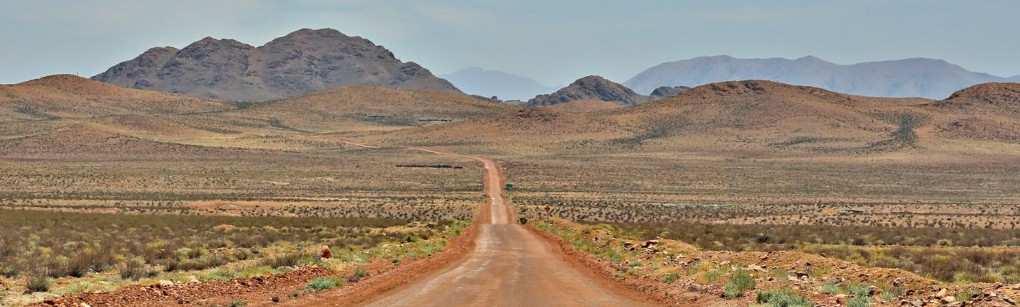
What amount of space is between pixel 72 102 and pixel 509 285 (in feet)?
606

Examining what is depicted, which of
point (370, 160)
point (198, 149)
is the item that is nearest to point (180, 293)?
point (370, 160)

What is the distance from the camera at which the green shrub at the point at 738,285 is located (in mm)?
16641

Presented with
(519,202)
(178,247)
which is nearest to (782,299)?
(178,247)

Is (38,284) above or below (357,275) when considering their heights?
above

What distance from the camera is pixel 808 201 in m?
66.2

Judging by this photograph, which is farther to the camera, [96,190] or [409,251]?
[96,190]

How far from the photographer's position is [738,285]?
17.1 m

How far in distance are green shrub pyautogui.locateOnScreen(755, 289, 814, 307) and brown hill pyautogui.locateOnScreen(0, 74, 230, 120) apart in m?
162

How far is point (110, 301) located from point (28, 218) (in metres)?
26.3

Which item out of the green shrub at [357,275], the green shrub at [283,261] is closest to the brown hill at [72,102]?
the green shrub at [283,261]

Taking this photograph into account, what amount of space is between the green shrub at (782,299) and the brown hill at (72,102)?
162 metres

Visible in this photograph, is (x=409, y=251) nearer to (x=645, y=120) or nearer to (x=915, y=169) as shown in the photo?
(x=915, y=169)

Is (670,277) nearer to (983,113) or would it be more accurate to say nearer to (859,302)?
(859,302)

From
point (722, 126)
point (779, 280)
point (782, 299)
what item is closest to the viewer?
point (782, 299)
